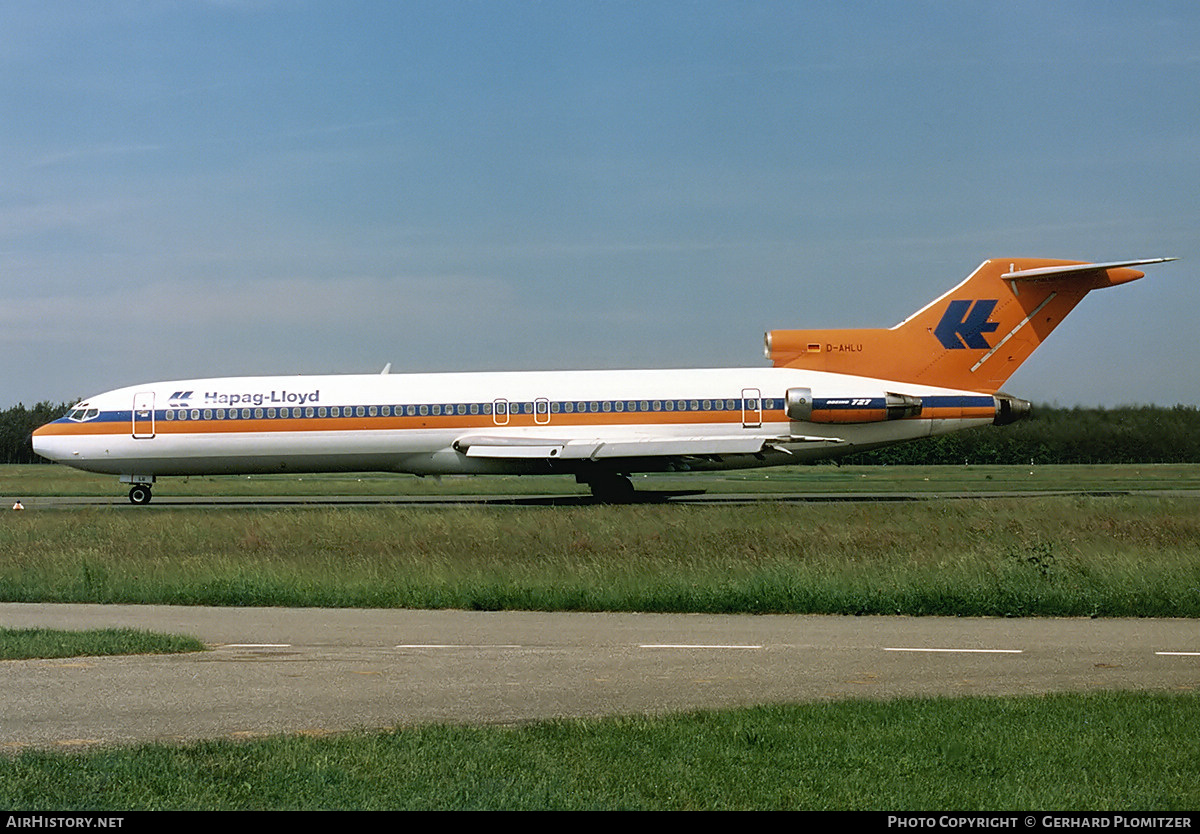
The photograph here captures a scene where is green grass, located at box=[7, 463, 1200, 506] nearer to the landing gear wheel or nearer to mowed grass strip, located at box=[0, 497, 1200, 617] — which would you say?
the landing gear wheel

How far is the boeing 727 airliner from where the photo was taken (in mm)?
31312

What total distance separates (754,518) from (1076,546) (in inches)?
276

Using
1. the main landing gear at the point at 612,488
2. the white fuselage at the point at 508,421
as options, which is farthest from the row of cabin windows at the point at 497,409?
the main landing gear at the point at 612,488

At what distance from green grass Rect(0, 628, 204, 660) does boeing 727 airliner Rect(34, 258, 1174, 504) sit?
1912cm

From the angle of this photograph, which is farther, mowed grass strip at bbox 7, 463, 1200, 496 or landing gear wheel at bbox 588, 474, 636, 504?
mowed grass strip at bbox 7, 463, 1200, 496

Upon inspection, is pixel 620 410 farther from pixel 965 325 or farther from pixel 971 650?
pixel 971 650

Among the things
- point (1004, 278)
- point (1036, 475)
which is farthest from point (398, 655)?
point (1036, 475)

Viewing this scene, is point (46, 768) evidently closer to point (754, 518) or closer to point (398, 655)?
point (398, 655)

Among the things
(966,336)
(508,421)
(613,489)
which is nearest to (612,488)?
(613,489)

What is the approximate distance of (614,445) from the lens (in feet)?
101

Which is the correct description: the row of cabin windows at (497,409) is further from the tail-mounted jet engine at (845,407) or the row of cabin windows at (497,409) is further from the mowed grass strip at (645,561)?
the mowed grass strip at (645,561)

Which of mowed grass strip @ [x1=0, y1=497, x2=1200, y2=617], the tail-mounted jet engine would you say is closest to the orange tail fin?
the tail-mounted jet engine

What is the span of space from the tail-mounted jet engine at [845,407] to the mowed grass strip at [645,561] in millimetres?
6468

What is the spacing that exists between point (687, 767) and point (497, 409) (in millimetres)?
25095
